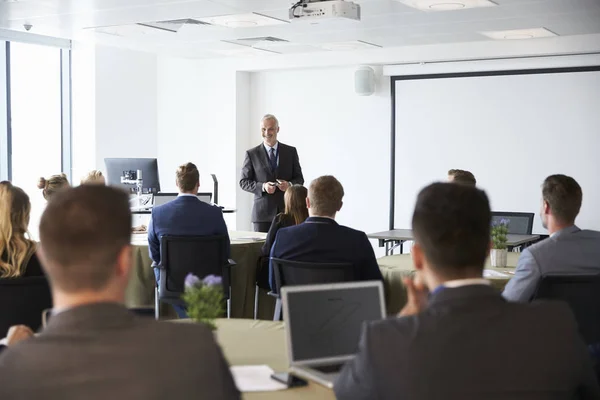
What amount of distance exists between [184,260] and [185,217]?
30 cm

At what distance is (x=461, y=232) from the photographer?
177 centimetres

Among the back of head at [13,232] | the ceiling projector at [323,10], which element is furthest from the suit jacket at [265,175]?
the back of head at [13,232]

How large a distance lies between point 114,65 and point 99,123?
2.76 ft

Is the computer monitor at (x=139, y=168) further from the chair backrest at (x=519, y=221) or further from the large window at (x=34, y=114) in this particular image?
the chair backrest at (x=519, y=221)

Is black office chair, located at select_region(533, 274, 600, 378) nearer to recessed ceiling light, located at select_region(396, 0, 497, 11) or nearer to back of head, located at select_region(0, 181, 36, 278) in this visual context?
back of head, located at select_region(0, 181, 36, 278)

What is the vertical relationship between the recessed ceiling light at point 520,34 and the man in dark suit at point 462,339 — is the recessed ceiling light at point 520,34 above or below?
above

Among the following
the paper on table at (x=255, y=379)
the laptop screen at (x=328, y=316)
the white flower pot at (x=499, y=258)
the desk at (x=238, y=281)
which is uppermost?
the laptop screen at (x=328, y=316)

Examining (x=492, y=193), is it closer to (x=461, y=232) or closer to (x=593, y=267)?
(x=593, y=267)

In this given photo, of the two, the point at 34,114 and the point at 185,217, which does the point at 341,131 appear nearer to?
the point at 34,114

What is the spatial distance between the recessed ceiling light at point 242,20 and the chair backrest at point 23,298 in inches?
194

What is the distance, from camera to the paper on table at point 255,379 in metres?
2.32

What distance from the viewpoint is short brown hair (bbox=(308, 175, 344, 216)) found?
434 cm

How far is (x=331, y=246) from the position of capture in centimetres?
427

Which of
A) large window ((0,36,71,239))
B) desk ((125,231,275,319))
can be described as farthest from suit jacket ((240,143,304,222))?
large window ((0,36,71,239))
